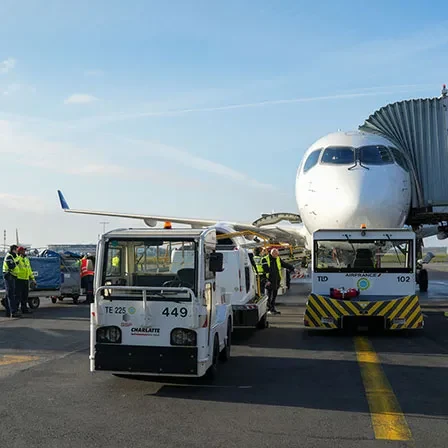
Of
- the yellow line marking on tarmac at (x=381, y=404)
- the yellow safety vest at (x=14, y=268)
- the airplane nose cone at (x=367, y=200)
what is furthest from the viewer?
the yellow safety vest at (x=14, y=268)

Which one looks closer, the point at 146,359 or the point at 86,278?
the point at 146,359

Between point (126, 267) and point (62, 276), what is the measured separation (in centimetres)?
1256

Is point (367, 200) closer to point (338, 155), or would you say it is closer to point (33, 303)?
point (338, 155)

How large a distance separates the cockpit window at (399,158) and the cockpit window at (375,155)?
13.7 inches

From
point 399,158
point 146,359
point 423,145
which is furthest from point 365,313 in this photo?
point 423,145

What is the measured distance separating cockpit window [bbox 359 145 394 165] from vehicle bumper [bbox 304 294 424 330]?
5.04 metres

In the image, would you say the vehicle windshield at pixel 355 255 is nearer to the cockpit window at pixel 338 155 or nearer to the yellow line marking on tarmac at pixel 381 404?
the yellow line marking on tarmac at pixel 381 404

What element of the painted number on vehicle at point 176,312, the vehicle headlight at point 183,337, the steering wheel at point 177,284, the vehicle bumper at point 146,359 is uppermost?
the steering wheel at point 177,284

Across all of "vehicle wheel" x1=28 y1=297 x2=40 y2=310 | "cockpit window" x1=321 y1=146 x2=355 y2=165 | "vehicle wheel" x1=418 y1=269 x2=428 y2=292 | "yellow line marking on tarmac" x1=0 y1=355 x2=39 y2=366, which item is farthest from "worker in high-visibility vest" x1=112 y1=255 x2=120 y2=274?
"vehicle wheel" x1=418 y1=269 x2=428 y2=292

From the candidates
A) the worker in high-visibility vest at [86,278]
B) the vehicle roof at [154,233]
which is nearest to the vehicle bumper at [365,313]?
the vehicle roof at [154,233]

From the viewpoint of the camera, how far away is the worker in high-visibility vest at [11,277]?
15688 mm

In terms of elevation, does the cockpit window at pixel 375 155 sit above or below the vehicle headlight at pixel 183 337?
above

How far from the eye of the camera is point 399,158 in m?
17.0

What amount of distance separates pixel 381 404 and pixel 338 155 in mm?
10569
